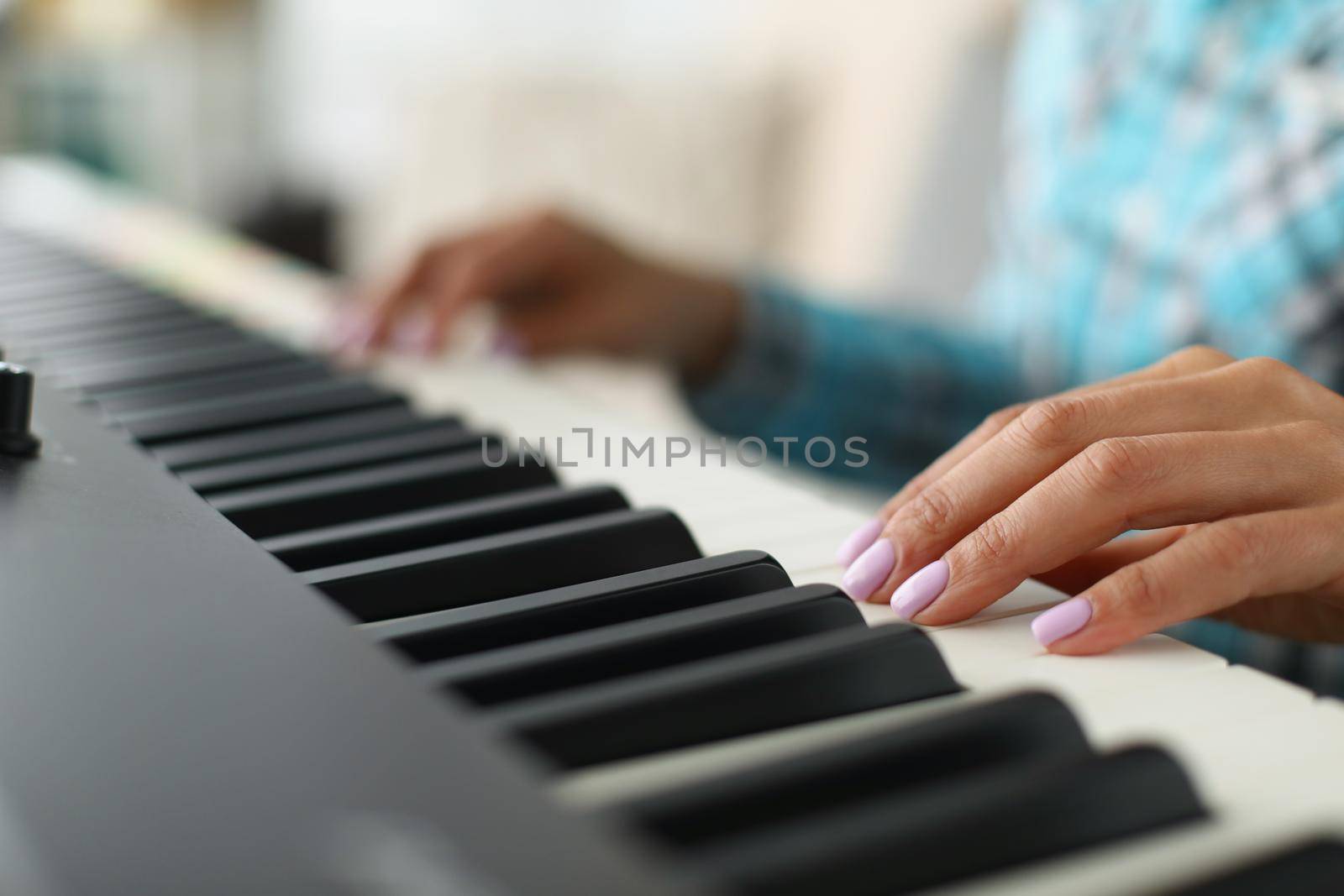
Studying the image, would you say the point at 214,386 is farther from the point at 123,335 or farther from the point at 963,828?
the point at 963,828

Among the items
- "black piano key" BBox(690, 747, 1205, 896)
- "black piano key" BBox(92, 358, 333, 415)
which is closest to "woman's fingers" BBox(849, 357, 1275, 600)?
"black piano key" BBox(690, 747, 1205, 896)

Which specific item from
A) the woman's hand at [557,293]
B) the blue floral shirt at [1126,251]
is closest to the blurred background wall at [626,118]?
the blue floral shirt at [1126,251]

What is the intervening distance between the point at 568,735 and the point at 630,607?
114mm

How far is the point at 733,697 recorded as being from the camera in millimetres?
414

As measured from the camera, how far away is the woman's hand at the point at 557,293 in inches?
47.5

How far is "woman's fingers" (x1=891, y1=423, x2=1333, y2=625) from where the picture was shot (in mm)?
543

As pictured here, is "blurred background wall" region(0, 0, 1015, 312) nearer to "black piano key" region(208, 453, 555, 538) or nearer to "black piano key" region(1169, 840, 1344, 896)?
"black piano key" region(208, 453, 555, 538)

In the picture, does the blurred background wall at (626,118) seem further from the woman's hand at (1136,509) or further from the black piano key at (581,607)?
the black piano key at (581,607)

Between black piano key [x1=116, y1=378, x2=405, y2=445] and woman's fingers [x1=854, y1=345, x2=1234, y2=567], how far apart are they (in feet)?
1.33

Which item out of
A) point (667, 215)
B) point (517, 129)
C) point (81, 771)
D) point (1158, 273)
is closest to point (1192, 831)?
point (81, 771)

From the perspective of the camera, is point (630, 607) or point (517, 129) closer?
point (630, 607)

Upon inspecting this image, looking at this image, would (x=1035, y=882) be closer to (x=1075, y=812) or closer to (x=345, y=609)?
(x=1075, y=812)

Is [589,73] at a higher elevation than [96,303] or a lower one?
higher

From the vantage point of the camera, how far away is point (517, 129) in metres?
2.81
